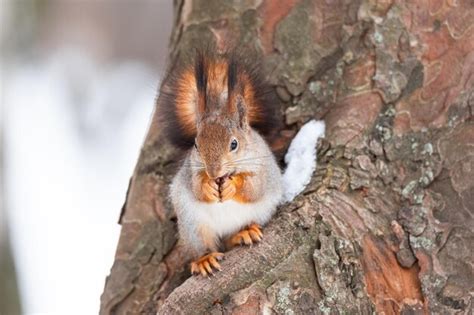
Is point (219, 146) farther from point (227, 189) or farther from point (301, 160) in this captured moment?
point (301, 160)

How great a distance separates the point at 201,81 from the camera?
1.66m

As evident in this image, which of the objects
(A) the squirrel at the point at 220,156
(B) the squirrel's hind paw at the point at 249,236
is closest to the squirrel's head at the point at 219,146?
(A) the squirrel at the point at 220,156

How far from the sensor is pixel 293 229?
1585 millimetres

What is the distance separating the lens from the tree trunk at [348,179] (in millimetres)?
1545

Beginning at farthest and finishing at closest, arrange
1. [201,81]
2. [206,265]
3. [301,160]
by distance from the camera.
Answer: [301,160]
[201,81]
[206,265]

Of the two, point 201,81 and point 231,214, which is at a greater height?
point 201,81

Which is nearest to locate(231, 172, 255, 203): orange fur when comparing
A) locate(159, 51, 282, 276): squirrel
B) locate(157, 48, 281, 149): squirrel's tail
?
locate(159, 51, 282, 276): squirrel

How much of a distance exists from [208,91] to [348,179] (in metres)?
0.32

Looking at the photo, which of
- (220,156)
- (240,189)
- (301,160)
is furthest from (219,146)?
(301,160)

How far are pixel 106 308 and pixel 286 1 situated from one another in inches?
29.7

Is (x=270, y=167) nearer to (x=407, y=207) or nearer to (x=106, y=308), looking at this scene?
(x=407, y=207)

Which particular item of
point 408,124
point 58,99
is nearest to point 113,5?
point 58,99

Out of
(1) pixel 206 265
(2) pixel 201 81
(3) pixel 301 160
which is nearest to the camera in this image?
(1) pixel 206 265

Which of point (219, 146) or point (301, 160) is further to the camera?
point (301, 160)
